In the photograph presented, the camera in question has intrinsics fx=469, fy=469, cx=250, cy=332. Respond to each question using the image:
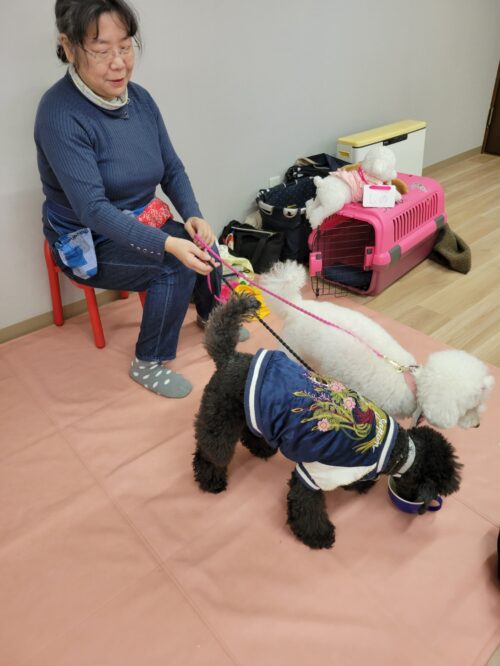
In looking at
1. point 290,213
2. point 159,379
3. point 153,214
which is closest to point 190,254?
point 153,214

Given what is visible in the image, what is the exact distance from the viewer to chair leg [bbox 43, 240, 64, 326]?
190 cm

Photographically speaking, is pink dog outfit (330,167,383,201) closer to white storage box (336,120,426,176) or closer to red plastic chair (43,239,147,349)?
white storage box (336,120,426,176)

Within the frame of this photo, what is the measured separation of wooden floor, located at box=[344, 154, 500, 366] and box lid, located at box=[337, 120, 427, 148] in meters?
0.60

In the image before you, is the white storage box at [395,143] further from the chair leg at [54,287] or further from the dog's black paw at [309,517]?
the dog's black paw at [309,517]

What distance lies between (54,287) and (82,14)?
1.06m

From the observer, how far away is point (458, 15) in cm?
331

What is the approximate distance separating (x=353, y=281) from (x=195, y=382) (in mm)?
1008

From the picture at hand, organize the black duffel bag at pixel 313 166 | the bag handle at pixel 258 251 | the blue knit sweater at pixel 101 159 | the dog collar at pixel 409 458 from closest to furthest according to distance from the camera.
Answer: the dog collar at pixel 409 458, the blue knit sweater at pixel 101 159, the bag handle at pixel 258 251, the black duffel bag at pixel 313 166

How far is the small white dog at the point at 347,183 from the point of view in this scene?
7.15 ft

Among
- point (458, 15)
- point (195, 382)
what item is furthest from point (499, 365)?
point (458, 15)

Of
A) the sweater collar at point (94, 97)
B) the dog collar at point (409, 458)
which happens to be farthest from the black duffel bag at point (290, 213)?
the dog collar at point (409, 458)

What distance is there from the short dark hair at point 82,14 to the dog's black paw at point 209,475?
121cm

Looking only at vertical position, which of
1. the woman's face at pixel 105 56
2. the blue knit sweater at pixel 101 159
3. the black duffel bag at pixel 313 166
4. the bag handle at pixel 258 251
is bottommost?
the bag handle at pixel 258 251

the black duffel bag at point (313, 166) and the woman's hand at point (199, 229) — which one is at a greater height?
the woman's hand at point (199, 229)
